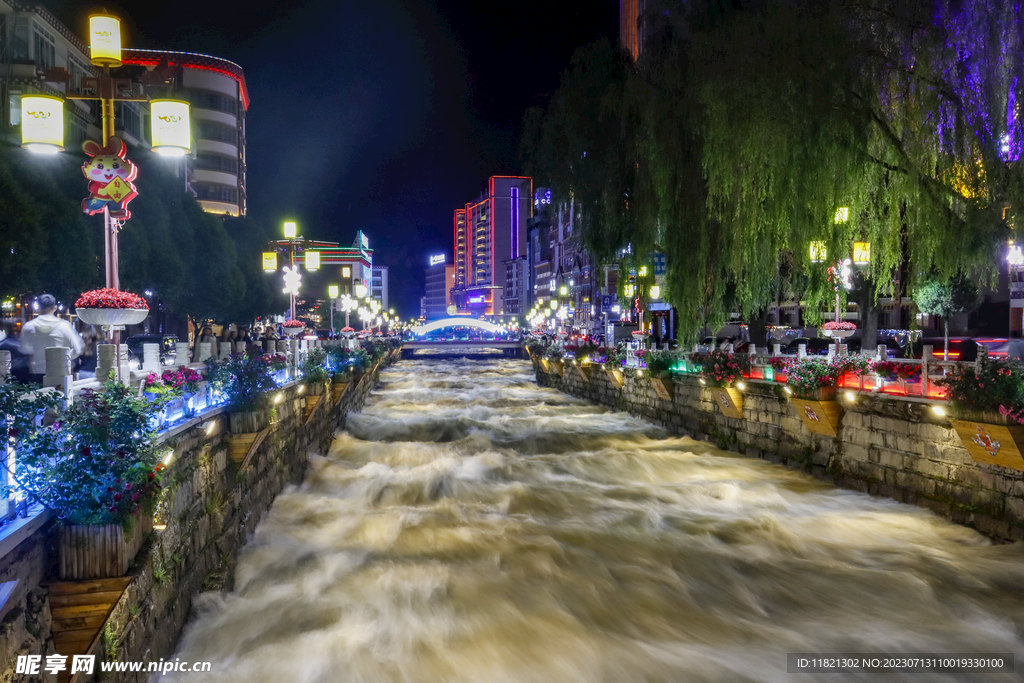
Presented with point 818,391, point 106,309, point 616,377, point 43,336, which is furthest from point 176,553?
point 616,377

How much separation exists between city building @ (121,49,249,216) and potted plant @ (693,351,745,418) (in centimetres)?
7315

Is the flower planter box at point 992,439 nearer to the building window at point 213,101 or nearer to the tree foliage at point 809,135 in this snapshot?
the tree foliage at point 809,135

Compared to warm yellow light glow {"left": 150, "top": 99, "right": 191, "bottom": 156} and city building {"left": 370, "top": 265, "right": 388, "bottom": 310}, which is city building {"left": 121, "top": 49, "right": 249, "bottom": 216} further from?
city building {"left": 370, "top": 265, "right": 388, "bottom": 310}

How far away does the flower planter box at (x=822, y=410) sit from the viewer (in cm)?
1146

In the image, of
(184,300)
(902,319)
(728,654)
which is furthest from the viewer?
(902,319)

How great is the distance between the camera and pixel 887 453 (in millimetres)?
10586

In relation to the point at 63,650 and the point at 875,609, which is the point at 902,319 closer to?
the point at 875,609

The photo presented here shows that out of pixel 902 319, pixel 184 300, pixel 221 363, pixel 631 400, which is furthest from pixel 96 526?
pixel 902 319

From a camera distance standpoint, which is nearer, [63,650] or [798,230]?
[63,650]

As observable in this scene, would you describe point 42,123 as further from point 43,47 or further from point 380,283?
point 380,283

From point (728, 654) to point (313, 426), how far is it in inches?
441

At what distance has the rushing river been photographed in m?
6.51

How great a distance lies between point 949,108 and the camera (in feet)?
30.7

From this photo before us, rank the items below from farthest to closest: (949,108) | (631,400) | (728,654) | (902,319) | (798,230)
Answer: (902,319), (631,400), (798,230), (949,108), (728,654)
